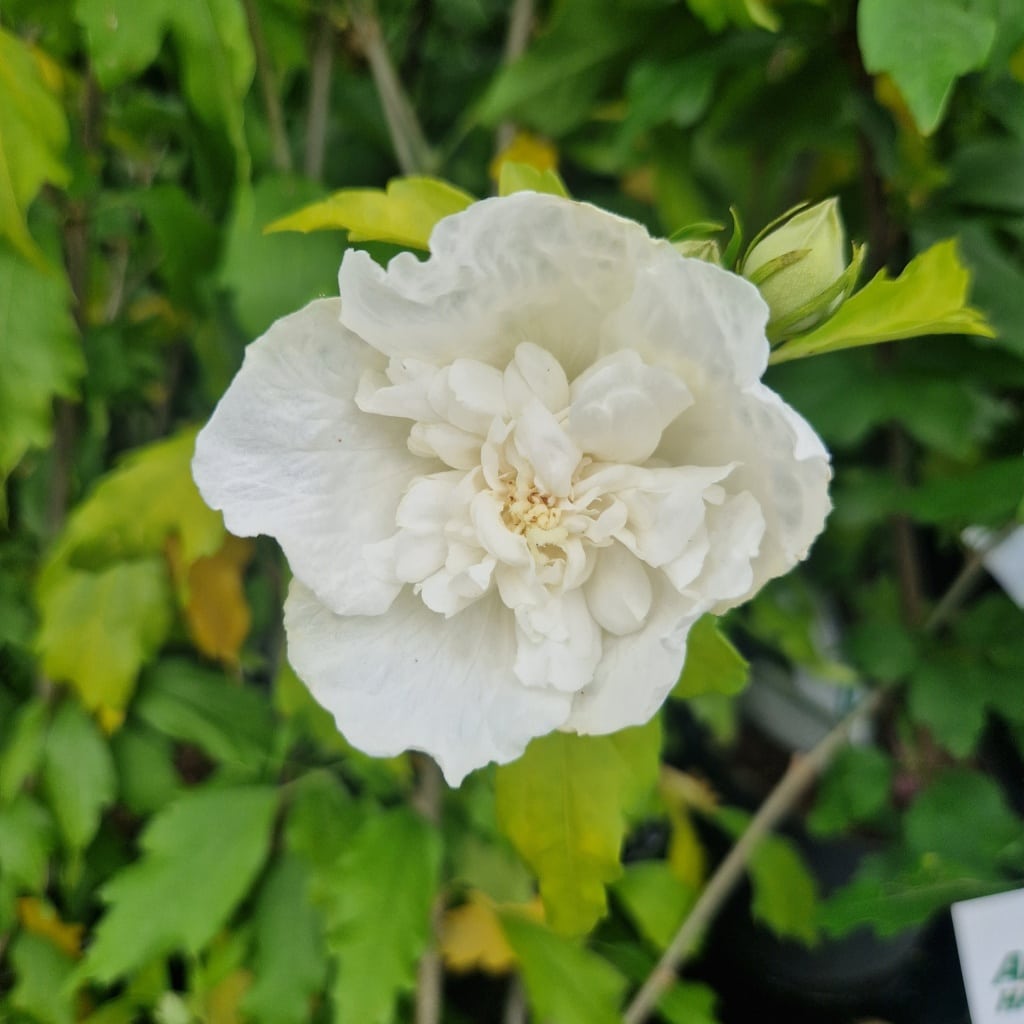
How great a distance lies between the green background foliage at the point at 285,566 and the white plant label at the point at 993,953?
0.04 metres

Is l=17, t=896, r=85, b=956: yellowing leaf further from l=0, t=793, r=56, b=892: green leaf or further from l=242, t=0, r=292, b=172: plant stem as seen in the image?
l=242, t=0, r=292, b=172: plant stem

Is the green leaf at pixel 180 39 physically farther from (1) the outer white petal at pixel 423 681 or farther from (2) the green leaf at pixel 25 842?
(2) the green leaf at pixel 25 842

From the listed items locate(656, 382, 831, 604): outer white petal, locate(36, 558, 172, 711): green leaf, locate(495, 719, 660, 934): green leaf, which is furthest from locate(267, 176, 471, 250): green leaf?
locate(36, 558, 172, 711): green leaf

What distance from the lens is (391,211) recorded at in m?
0.34

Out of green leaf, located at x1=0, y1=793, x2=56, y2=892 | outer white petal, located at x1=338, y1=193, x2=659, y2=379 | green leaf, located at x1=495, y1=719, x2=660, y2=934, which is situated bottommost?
green leaf, located at x1=0, y1=793, x2=56, y2=892

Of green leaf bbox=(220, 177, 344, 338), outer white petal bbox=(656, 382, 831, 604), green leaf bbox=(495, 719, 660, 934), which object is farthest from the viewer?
green leaf bbox=(220, 177, 344, 338)

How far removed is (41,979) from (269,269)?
19.3 inches

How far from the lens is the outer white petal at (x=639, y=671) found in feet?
0.95

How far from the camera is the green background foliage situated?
47 cm

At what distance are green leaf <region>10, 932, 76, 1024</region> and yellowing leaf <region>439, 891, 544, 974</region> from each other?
10.0 inches

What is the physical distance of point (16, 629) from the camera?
0.62m

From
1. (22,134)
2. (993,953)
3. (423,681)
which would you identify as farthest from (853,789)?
(22,134)

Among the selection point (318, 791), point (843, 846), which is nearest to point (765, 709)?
point (843, 846)

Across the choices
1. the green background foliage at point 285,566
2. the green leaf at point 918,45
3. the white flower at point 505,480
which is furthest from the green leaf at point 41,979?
the green leaf at point 918,45
